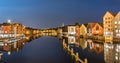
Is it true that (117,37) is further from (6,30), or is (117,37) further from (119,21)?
(6,30)

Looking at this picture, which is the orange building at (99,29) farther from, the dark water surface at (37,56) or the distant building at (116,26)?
the dark water surface at (37,56)

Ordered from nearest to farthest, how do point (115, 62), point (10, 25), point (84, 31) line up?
point (115, 62), point (84, 31), point (10, 25)

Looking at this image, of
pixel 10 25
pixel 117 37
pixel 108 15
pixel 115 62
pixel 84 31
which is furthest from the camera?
pixel 10 25

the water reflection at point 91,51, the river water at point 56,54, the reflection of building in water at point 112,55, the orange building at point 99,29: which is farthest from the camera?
the orange building at point 99,29

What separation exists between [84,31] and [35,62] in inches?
1719

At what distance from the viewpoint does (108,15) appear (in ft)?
129

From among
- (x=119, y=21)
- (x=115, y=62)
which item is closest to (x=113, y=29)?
(x=119, y=21)

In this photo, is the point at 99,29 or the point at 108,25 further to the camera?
the point at 99,29

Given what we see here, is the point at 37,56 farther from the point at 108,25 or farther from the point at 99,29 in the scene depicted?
the point at 99,29

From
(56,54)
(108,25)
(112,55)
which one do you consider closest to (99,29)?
(108,25)

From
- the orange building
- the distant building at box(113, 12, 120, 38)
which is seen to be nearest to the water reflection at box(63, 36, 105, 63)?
the distant building at box(113, 12, 120, 38)

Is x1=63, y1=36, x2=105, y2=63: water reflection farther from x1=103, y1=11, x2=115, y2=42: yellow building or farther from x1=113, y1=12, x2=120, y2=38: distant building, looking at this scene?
x1=103, y1=11, x2=115, y2=42: yellow building

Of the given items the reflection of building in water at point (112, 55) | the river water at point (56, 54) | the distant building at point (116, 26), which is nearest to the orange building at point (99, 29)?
the distant building at point (116, 26)

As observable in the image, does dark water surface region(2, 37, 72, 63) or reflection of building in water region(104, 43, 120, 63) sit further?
dark water surface region(2, 37, 72, 63)
